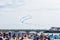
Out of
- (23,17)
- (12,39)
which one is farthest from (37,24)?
(12,39)

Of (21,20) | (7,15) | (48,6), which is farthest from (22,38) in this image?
(48,6)

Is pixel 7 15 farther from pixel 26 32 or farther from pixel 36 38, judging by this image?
pixel 36 38

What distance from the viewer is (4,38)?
1.95 metres

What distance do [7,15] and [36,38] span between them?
1.50 ft

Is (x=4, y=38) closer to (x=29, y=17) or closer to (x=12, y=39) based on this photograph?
(x=12, y=39)

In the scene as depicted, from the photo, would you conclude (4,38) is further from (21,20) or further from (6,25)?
(21,20)

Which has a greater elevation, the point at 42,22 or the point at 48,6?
the point at 48,6

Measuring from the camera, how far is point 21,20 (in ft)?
6.37

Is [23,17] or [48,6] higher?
[48,6]

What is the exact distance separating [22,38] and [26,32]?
9 centimetres

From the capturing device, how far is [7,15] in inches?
76.5

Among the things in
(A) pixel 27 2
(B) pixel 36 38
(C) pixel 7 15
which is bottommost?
(B) pixel 36 38

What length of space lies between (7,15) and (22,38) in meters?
0.34

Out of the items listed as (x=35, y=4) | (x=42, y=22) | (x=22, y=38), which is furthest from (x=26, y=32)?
(x=35, y=4)
